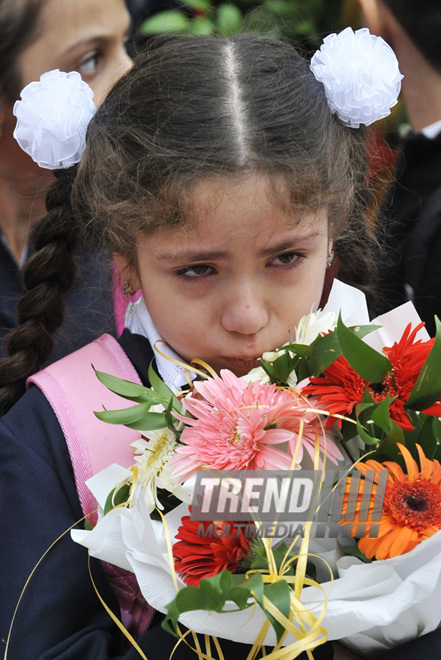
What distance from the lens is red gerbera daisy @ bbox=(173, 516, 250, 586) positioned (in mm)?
967

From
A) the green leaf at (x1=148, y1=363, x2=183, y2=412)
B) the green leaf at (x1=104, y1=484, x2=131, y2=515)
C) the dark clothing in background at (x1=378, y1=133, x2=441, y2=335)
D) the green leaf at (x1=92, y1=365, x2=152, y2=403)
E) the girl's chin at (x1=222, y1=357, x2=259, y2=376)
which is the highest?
the green leaf at (x1=92, y1=365, x2=152, y2=403)

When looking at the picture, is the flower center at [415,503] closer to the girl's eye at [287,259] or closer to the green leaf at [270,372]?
the green leaf at [270,372]

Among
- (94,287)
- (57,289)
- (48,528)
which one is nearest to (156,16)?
(94,287)

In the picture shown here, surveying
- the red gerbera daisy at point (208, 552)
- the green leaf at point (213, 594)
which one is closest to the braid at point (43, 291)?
the red gerbera daisy at point (208, 552)

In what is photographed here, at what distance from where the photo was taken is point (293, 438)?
3.33 feet

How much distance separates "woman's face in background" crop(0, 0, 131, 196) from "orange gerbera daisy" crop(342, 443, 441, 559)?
134 cm

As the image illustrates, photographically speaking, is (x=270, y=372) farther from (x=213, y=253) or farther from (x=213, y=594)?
(x=213, y=594)

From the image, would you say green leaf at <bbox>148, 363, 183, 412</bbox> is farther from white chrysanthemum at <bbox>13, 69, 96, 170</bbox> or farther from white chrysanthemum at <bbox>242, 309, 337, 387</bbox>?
white chrysanthemum at <bbox>13, 69, 96, 170</bbox>

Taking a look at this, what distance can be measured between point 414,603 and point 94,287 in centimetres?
117

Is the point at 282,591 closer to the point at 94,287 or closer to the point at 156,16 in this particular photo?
the point at 94,287

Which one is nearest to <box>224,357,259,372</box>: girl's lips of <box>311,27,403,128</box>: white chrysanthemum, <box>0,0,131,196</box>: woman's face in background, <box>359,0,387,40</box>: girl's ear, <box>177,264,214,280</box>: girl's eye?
<box>177,264,214,280</box>: girl's eye

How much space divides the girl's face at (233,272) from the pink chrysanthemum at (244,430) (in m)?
0.24

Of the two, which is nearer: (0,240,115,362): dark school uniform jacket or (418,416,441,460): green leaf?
(418,416,441,460): green leaf

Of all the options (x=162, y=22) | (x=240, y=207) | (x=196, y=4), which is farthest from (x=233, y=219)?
(x=196, y=4)
